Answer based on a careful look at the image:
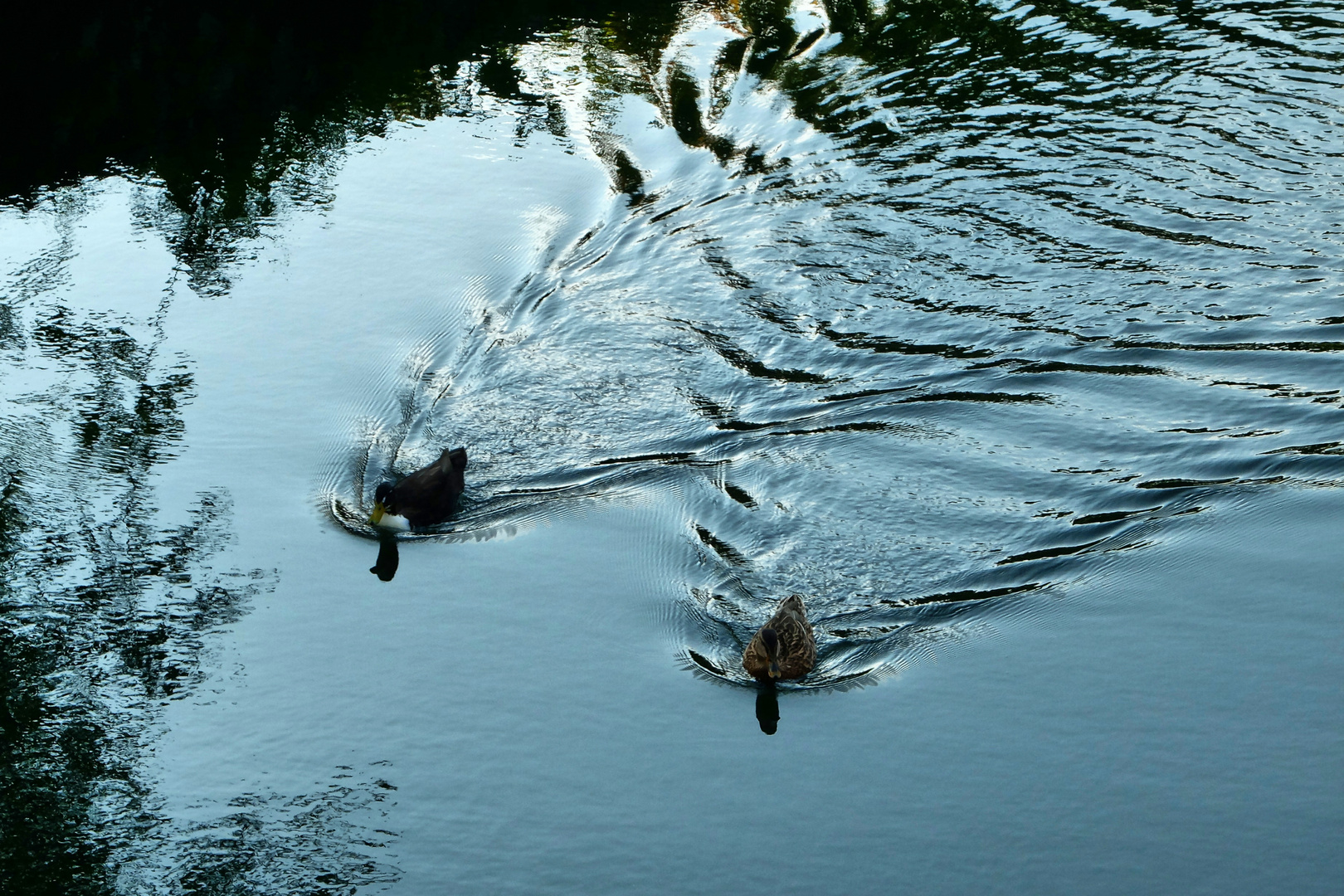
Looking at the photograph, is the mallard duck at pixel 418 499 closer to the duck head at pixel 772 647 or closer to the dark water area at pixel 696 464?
the dark water area at pixel 696 464

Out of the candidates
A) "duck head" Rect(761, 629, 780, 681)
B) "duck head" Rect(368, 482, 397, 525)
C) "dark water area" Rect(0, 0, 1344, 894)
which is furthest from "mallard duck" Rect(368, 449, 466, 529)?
"duck head" Rect(761, 629, 780, 681)

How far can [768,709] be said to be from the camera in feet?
23.0

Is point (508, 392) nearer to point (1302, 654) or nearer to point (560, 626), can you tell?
point (560, 626)

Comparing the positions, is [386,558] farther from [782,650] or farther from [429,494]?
[782,650]

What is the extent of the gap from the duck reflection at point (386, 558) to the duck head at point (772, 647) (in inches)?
103

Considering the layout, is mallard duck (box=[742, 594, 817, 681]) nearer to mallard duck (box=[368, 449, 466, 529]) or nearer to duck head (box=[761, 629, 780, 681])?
duck head (box=[761, 629, 780, 681])

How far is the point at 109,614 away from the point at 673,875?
3.98 meters

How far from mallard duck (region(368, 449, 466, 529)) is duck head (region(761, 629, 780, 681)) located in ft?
8.46

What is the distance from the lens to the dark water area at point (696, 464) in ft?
21.1

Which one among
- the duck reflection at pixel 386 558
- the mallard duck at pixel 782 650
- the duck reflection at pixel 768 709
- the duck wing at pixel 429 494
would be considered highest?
the duck wing at pixel 429 494

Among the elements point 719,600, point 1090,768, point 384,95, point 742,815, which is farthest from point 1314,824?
point 384,95

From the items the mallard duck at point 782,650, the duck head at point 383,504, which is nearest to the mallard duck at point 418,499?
the duck head at point 383,504

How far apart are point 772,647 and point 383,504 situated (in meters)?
2.92

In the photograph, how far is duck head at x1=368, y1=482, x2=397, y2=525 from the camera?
838cm
